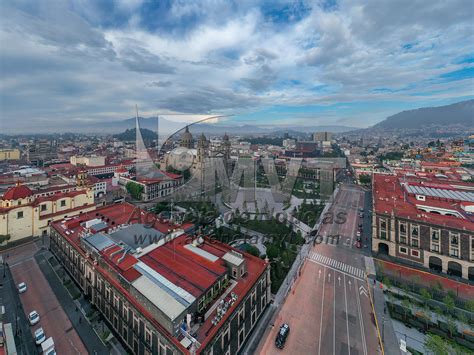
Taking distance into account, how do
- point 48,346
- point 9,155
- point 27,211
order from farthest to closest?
point 9,155 → point 27,211 → point 48,346

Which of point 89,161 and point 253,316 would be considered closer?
point 253,316

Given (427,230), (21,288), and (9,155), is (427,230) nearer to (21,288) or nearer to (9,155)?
(21,288)

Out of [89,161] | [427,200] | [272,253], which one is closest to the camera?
[272,253]

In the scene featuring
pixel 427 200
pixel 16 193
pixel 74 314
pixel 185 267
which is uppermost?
pixel 16 193

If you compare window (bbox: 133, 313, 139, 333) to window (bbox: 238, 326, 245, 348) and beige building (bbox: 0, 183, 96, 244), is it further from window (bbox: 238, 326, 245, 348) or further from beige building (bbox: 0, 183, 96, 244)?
beige building (bbox: 0, 183, 96, 244)

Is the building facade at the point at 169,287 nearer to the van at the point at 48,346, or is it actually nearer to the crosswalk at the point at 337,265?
the van at the point at 48,346

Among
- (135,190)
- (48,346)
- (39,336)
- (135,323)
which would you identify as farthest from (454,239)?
(135,190)

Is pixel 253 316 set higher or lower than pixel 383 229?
lower
